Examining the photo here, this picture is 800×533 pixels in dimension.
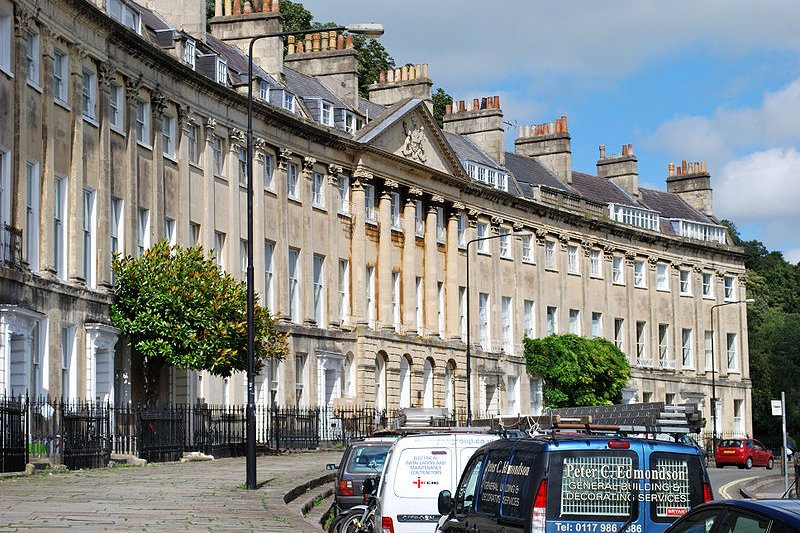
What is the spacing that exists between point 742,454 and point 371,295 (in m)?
17.1

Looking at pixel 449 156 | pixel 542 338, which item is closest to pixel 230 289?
pixel 449 156

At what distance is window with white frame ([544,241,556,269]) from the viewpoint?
234 ft

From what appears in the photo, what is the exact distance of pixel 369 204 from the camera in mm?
58562

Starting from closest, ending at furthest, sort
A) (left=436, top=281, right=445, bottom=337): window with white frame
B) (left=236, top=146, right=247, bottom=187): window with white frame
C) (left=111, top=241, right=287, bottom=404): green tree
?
(left=111, top=241, right=287, bottom=404): green tree → (left=236, top=146, right=247, bottom=187): window with white frame → (left=436, top=281, right=445, bottom=337): window with white frame

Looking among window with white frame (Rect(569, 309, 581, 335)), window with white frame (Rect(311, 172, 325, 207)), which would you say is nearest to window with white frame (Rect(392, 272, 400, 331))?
window with white frame (Rect(311, 172, 325, 207))

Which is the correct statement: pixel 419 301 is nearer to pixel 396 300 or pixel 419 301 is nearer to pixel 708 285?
pixel 396 300

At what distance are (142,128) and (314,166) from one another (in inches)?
487

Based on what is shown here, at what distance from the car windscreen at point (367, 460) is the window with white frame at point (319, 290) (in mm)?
30729

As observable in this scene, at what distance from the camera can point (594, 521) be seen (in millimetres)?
13266

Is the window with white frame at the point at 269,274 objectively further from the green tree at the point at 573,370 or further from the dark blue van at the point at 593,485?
the dark blue van at the point at 593,485

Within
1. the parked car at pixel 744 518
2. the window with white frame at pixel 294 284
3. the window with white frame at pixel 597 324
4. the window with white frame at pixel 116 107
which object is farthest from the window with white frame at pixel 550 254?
the parked car at pixel 744 518

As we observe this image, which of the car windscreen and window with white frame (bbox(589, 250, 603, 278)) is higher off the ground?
window with white frame (bbox(589, 250, 603, 278))

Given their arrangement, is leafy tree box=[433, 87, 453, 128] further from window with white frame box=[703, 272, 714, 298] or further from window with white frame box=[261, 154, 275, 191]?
window with white frame box=[261, 154, 275, 191]

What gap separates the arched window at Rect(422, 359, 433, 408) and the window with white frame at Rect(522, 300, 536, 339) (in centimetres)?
921
